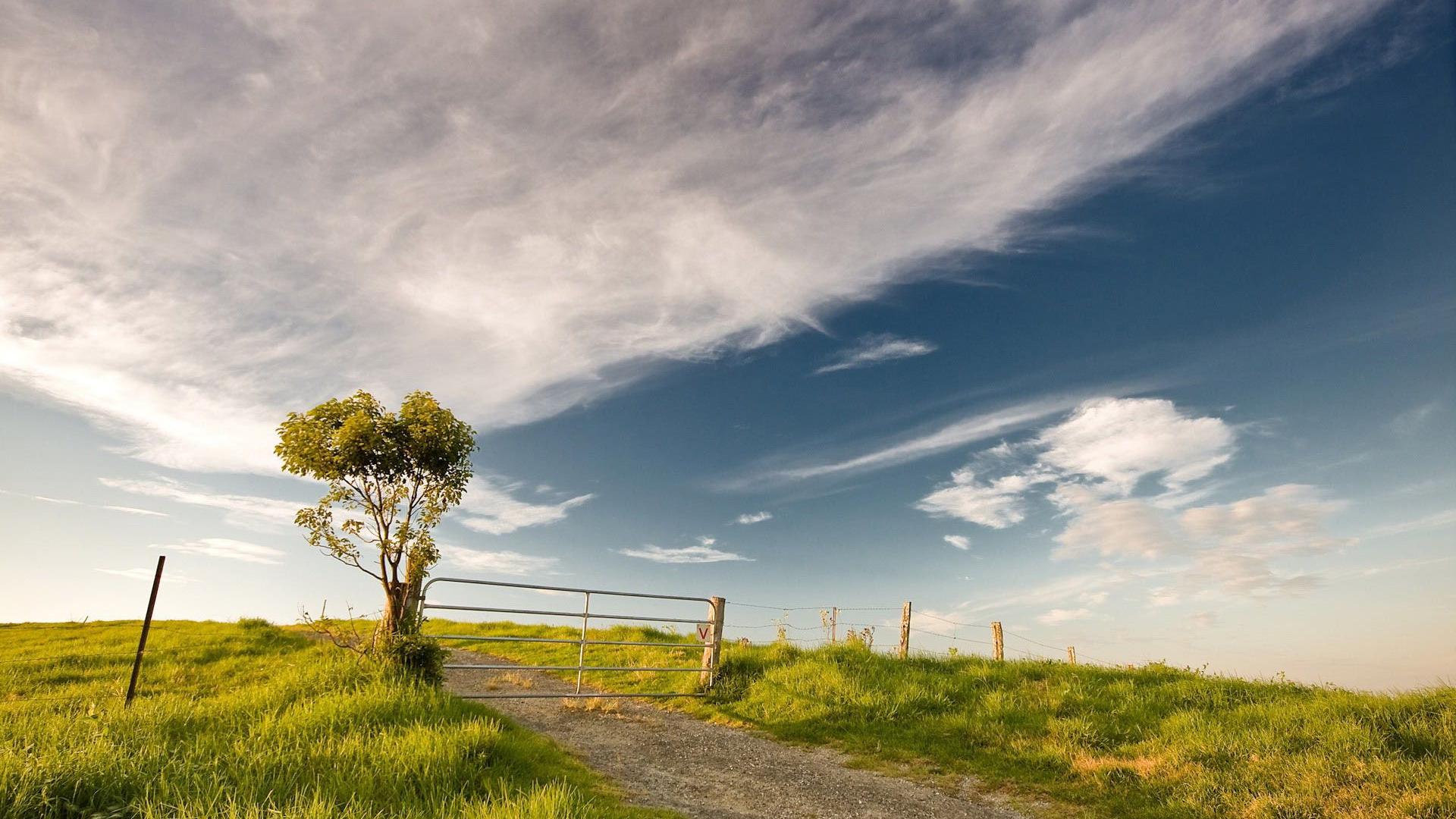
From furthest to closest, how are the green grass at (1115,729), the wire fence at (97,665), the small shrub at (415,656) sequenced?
the wire fence at (97,665)
the small shrub at (415,656)
the green grass at (1115,729)

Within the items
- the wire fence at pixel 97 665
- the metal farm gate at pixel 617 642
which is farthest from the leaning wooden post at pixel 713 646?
the wire fence at pixel 97 665

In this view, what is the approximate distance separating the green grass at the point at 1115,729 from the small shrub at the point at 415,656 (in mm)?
4932

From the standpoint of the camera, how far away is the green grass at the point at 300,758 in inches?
215

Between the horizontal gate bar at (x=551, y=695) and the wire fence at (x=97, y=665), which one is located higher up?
the horizontal gate bar at (x=551, y=695)

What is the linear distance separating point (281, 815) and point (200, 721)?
14.5 ft

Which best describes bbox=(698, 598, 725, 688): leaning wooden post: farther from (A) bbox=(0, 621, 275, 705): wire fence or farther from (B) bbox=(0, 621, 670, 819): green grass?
(A) bbox=(0, 621, 275, 705): wire fence

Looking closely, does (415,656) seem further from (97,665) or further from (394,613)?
(97,665)

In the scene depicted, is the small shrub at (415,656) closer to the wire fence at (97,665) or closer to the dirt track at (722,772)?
the dirt track at (722,772)

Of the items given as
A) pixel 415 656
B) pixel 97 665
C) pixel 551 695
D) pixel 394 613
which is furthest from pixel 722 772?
pixel 97 665

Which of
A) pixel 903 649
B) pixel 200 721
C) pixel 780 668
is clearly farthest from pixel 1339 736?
pixel 200 721

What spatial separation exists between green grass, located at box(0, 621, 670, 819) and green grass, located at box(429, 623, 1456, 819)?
4.94 meters

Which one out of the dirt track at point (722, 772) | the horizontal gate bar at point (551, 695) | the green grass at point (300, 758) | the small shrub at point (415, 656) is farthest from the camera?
the horizontal gate bar at point (551, 695)

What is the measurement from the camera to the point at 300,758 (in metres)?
6.80

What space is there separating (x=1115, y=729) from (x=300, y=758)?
10962mm
